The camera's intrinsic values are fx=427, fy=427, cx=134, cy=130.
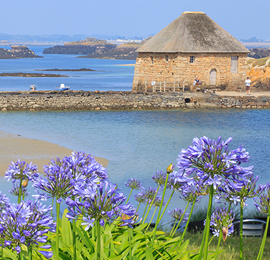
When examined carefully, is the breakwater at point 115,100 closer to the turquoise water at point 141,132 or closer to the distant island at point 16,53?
the turquoise water at point 141,132

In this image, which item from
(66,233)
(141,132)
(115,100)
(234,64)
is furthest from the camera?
(234,64)

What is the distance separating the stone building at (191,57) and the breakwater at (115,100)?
7.30ft

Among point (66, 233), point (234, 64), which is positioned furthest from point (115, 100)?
point (66, 233)

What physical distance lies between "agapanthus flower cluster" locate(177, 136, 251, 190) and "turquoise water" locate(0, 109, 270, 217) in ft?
27.4

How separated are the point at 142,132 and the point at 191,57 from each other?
15331mm

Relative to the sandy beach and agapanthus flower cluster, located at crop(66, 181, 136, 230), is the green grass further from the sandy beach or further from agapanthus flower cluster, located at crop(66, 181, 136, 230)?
the sandy beach

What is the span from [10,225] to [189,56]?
116ft

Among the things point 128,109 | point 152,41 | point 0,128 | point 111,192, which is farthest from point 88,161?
point 152,41

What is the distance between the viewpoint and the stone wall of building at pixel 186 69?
122 ft

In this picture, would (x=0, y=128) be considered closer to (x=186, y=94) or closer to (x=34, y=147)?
(x=34, y=147)

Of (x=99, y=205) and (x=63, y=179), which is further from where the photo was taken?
(x=63, y=179)

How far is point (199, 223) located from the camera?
820 centimetres

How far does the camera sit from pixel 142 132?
79.3 ft

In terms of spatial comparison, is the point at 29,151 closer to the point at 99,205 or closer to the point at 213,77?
the point at 99,205
